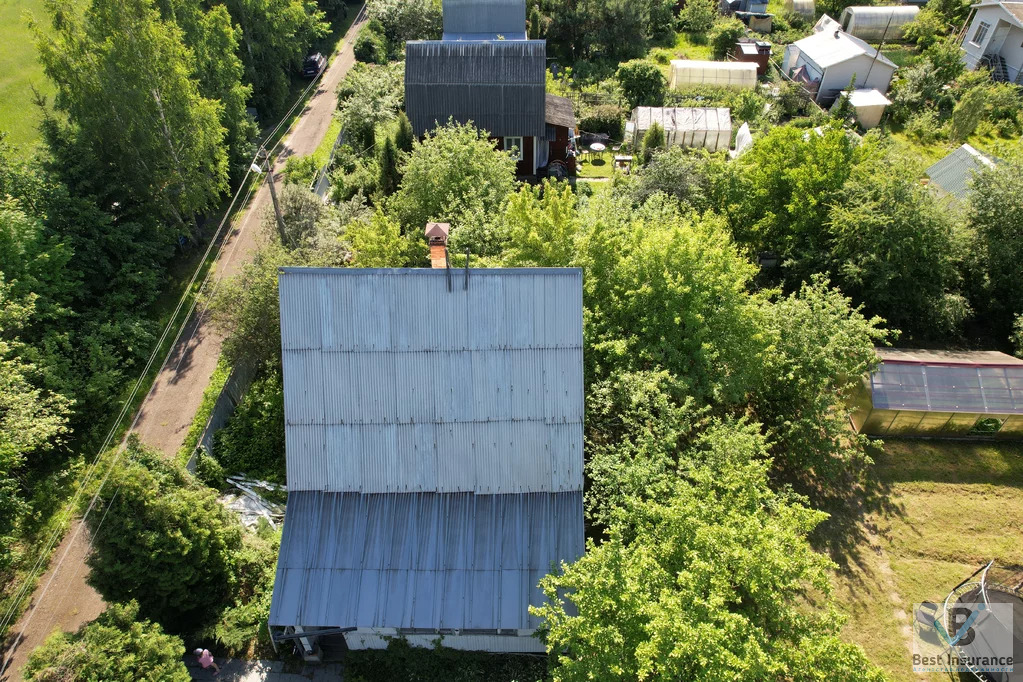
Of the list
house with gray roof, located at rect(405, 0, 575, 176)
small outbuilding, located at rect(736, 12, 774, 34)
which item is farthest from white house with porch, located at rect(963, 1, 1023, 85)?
house with gray roof, located at rect(405, 0, 575, 176)

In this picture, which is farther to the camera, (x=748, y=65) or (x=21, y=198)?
(x=748, y=65)

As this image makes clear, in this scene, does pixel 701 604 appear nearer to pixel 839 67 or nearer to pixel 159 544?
pixel 159 544

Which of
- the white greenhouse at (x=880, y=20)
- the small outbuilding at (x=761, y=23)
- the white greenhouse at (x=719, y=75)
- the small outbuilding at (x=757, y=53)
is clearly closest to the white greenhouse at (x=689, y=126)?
the white greenhouse at (x=719, y=75)

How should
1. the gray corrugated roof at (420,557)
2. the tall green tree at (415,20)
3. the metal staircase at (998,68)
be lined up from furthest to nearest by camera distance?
the tall green tree at (415,20) → the metal staircase at (998,68) → the gray corrugated roof at (420,557)

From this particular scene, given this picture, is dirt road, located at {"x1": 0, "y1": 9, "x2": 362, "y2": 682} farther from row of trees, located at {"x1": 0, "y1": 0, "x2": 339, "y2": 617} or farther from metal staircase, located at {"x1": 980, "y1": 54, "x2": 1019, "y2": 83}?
metal staircase, located at {"x1": 980, "y1": 54, "x2": 1019, "y2": 83}

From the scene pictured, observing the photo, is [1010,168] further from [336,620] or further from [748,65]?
[336,620]

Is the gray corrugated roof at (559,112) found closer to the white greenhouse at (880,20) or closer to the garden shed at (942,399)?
the garden shed at (942,399)

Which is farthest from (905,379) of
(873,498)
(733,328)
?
(733,328)
